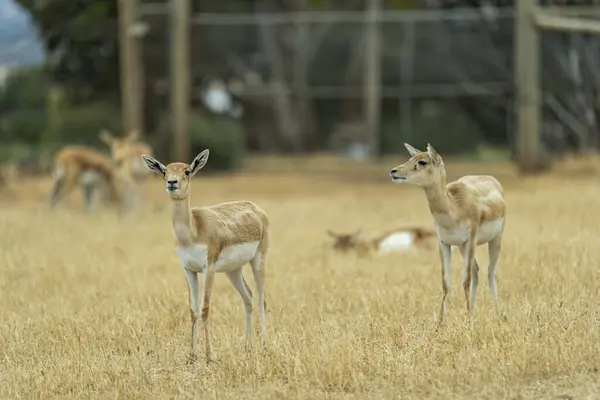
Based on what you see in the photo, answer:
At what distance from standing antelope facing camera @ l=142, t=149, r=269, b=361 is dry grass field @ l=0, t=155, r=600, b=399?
0.33 m

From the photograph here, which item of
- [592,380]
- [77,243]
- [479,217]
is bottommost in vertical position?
[77,243]

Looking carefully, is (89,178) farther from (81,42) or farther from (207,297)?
(207,297)

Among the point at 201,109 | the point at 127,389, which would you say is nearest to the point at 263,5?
the point at 201,109

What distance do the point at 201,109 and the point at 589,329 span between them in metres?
17.1

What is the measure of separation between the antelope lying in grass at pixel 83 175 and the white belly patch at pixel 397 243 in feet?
17.9

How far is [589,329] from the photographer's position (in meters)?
6.77

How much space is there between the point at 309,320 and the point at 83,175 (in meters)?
8.94

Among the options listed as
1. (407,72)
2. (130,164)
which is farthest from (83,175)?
(407,72)

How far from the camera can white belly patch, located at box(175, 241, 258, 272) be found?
6.76 meters

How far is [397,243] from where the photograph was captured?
1136 centimetres

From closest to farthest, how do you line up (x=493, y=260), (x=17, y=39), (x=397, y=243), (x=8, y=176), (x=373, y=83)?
(x=493, y=260)
(x=397, y=243)
(x=8, y=176)
(x=373, y=83)
(x=17, y=39)

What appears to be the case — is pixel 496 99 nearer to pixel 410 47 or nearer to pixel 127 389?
pixel 410 47

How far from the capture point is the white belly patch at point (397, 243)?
11320mm

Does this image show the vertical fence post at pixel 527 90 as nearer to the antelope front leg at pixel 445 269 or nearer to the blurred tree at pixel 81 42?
the blurred tree at pixel 81 42
